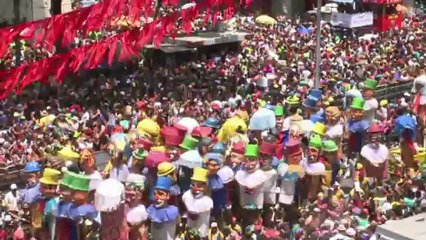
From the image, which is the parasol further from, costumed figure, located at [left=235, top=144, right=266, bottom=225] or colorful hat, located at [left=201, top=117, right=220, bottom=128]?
colorful hat, located at [left=201, top=117, right=220, bottom=128]

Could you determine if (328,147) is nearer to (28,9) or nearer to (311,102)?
(311,102)

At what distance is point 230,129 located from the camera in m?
12.5

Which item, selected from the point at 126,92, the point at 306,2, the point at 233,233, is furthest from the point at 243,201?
the point at 306,2

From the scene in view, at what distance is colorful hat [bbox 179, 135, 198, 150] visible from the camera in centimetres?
1152

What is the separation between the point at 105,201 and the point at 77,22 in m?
6.51

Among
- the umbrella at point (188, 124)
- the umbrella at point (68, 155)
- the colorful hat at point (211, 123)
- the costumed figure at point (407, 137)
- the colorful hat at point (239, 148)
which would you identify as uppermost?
the umbrella at point (68, 155)

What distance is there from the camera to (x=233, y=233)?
10.6 meters

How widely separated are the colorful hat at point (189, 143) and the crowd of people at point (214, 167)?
0.8 inches

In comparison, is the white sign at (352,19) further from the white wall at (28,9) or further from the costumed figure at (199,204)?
the costumed figure at (199,204)

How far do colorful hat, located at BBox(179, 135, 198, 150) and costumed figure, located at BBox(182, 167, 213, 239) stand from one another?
40.2 inches

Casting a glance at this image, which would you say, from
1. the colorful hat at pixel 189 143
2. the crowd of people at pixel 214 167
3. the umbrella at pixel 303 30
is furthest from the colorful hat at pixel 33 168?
the umbrella at pixel 303 30

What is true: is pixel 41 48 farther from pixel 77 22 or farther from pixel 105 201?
pixel 105 201

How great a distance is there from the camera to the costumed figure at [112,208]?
970 cm

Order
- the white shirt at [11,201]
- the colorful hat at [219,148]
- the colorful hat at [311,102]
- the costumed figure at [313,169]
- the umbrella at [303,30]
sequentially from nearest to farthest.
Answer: the white shirt at [11,201], the colorful hat at [219,148], the costumed figure at [313,169], the colorful hat at [311,102], the umbrella at [303,30]
